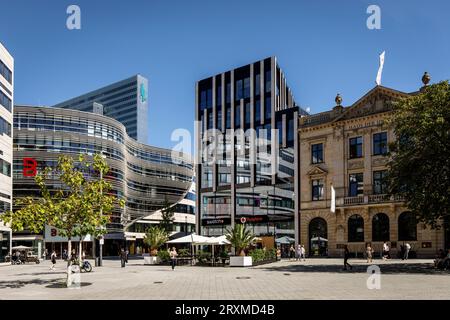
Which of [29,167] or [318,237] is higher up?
[29,167]

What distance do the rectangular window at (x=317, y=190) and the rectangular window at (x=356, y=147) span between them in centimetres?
473

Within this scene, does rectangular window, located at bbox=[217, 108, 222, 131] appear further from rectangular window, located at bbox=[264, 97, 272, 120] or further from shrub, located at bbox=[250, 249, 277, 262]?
shrub, located at bbox=[250, 249, 277, 262]

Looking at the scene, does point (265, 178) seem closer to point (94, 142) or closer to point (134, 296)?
point (94, 142)

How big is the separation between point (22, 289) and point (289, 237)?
42037 mm

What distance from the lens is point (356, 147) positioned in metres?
55.9

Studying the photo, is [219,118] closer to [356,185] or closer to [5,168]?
[356,185]

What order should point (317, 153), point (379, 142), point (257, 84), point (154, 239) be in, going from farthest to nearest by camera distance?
point (257, 84) < point (317, 153) < point (379, 142) < point (154, 239)

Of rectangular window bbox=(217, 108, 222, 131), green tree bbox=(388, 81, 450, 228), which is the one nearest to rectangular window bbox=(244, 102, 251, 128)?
rectangular window bbox=(217, 108, 222, 131)

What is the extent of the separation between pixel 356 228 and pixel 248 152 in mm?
21321

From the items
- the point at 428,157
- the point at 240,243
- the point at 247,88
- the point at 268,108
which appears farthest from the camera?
the point at 247,88

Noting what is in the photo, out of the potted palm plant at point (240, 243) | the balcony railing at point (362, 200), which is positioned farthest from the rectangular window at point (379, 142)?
the potted palm plant at point (240, 243)

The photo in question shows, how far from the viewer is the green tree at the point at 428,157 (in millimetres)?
31344

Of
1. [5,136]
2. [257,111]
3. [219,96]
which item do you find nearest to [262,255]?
[257,111]

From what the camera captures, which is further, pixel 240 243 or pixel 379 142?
pixel 379 142
